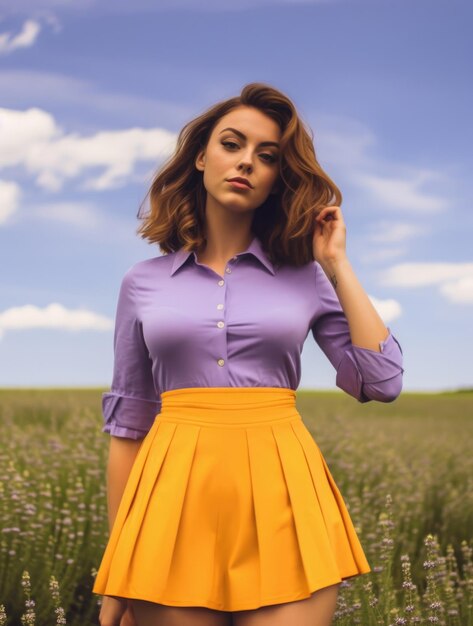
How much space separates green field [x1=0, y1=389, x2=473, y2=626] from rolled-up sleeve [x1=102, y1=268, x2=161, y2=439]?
0.78m

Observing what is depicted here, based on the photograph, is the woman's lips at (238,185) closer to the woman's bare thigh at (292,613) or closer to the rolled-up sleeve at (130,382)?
the rolled-up sleeve at (130,382)

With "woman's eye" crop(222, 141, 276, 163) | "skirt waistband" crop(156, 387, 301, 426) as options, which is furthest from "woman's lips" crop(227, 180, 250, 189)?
"skirt waistband" crop(156, 387, 301, 426)

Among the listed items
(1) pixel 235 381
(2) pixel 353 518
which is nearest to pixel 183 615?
(1) pixel 235 381

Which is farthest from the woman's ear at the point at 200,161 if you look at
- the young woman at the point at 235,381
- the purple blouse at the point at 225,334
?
the purple blouse at the point at 225,334

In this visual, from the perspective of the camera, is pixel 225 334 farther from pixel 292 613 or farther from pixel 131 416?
pixel 292 613

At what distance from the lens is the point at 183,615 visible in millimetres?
2354

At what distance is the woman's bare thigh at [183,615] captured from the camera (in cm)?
235

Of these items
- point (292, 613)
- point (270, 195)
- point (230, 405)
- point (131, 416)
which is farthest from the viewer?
point (270, 195)

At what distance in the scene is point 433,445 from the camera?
8.67 meters

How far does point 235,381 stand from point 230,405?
8 centimetres

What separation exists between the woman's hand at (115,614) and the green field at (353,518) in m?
0.40

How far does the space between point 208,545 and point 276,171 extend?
1169 millimetres

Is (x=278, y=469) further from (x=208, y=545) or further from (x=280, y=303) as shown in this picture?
(x=280, y=303)

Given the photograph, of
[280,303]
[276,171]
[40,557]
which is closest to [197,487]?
[280,303]
